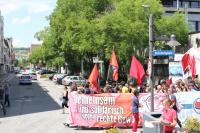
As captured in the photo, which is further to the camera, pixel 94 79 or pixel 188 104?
pixel 94 79

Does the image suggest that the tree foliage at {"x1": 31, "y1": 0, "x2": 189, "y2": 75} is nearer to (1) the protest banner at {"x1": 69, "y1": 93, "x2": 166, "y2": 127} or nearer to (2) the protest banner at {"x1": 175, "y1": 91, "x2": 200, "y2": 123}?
(1) the protest banner at {"x1": 69, "y1": 93, "x2": 166, "y2": 127}

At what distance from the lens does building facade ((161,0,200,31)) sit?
74.6 m

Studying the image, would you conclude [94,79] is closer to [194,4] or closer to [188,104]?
[188,104]

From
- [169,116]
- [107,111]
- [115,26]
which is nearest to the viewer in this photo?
[169,116]

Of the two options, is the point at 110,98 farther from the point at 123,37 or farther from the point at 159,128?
the point at 123,37

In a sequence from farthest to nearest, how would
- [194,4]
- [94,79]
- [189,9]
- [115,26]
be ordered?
1. [194,4]
2. [189,9]
3. [115,26]
4. [94,79]

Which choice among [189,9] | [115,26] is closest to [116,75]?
[115,26]

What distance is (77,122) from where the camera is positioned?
68.8 ft

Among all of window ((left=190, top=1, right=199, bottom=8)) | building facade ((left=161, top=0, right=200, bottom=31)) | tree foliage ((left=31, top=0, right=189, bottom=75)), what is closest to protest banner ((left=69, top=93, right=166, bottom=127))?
tree foliage ((left=31, top=0, right=189, bottom=75))

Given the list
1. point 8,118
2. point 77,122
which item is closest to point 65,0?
point 8,118

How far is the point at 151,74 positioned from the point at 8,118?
32.9ft

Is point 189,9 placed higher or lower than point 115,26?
higher

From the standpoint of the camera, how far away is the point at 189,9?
7762 centimetres

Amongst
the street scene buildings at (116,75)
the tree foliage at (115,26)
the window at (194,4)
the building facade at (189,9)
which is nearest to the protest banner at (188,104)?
the street scene buildings at (116,75)
